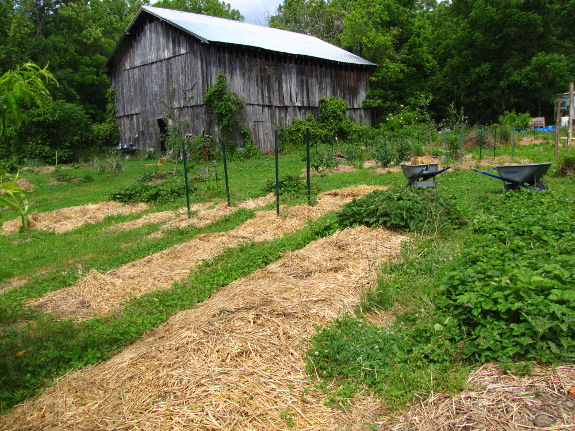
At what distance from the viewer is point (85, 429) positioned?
3020 millimetres

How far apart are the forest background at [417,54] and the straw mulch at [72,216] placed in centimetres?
1504

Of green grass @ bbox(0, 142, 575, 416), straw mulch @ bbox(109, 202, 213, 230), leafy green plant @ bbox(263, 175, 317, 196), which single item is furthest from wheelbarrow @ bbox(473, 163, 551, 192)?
straw mulch @ bbox(109, 202, 213, 230)

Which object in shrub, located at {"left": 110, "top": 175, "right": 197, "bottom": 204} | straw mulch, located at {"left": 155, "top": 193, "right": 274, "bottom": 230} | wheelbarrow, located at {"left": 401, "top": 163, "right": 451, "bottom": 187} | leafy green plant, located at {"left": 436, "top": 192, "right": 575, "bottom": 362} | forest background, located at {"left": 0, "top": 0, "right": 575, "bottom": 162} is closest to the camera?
leafy green plant, located at {"left": 436, "top": 192, "right": 575, "bottom": 362}

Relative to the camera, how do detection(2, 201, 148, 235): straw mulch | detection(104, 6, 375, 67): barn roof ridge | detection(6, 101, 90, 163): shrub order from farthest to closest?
detection(6, 101, 90, 163): shrub → detection(104, 6, 375, 67): barn roof ridge → detection(2, 201, 148, 235): straw mulch

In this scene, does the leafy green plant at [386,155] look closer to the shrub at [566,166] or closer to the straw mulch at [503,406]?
the shrub at [566,166]

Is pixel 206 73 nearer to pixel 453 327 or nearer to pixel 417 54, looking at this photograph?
pixel 417 54

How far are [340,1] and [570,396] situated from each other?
41.7 m

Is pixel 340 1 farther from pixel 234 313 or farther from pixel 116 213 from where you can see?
pixel 234 313

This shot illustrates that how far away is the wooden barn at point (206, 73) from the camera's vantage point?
828 inches

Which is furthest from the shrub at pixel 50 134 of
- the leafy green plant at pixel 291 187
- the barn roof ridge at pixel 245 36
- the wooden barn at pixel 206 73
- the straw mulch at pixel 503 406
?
the straw mulch at pixel 503 406

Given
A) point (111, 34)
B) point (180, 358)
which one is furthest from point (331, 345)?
point (111, 34)

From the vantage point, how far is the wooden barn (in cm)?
2103

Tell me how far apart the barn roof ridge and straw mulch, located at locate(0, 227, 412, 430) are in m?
17.8

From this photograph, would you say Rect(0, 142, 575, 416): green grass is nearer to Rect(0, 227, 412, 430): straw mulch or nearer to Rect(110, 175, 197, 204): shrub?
Rect(0, 227, 412, 430): straw mulch
